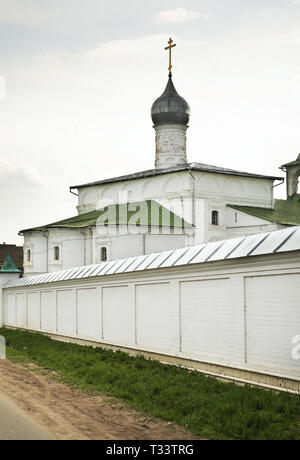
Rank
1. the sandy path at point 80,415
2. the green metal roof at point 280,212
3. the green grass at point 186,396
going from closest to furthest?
the sandy path at point 80,415
the green grass at point 186,396
the green metal roof at point 280,212

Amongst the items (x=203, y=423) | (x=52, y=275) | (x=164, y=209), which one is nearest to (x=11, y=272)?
(x=52, y=275)

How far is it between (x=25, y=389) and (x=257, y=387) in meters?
3.79

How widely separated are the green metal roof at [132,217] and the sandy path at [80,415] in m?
21.2

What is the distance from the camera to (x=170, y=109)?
3722 centimetres

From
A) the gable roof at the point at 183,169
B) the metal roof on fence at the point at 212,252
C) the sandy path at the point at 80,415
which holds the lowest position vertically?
the sandy path at the point at 80,415

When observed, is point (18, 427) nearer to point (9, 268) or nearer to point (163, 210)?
point (9, 268)

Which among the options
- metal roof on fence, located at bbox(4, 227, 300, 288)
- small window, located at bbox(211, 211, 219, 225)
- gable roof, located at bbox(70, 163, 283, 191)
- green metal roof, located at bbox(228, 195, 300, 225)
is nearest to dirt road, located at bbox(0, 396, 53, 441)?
metal roof on fence, located at bbox(4, 227, 300, 288)

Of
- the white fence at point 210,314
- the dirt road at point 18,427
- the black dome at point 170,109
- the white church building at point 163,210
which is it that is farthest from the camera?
the black dome at point 170,109

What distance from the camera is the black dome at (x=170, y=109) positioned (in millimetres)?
37219

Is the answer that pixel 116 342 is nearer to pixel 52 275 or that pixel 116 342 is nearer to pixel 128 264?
pixel 128 264

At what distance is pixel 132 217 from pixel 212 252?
68.8 ft

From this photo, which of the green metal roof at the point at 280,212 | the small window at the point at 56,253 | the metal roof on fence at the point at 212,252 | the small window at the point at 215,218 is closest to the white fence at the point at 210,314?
the metal roof on fence at the point at 212,252

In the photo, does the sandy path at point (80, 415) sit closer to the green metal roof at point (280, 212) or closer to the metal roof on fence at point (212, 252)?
the metal roof on fence at point (212, 252)

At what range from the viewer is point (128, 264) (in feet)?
46.3
